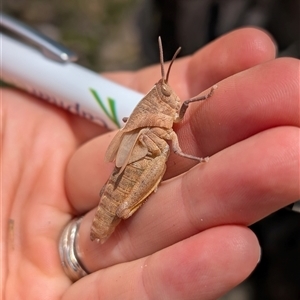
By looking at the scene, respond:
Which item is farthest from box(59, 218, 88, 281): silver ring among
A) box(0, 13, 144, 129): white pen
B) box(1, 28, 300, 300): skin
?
box(0, 13, 144, 129): white pen

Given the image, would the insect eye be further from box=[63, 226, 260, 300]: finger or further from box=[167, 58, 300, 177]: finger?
box=[63, 226, 260, 300]: finger

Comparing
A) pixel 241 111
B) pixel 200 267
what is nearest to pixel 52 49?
pixel 241 111

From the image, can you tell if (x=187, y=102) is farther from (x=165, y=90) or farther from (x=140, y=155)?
(x=140, y=155)

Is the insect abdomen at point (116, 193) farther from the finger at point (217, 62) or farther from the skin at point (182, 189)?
the finger at point (217, 62)

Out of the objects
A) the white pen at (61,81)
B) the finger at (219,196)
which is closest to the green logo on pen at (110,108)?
the white pen at (61,81)

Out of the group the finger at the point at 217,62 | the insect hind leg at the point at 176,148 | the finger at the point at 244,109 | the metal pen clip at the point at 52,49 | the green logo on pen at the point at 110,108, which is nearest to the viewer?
the finger at the point at 244,109

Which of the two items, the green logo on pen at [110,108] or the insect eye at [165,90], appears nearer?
the insect eye at [165,90]
